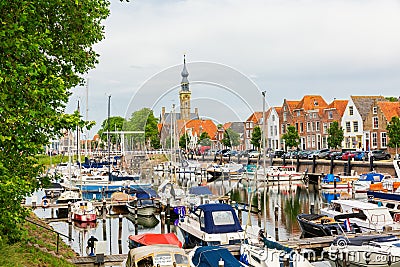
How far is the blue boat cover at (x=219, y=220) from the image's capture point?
2360 centimetres

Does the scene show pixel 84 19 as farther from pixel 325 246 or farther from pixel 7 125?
pixel 325 246

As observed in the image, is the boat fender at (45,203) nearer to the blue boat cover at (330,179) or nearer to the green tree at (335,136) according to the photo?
the blue boat cover at (330,179)

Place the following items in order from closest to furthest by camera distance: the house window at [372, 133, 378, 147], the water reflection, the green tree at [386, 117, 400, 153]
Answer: the water reflection → the green tree at [386, 117, 400, 153] → the house window at [372, 133, 378, 147]

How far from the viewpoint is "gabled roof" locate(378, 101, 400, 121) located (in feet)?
258

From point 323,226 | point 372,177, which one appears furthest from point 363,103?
point 323,226

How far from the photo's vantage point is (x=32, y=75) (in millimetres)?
11992

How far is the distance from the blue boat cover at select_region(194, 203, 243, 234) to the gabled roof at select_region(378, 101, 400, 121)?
6188cm

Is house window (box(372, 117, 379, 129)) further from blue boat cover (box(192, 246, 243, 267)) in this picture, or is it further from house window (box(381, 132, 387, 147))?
blue boat cover (box(192, 246, 243, 267))

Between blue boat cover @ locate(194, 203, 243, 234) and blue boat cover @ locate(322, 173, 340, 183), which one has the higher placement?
blue boat cover @ locate(194, 203, 243, 234)

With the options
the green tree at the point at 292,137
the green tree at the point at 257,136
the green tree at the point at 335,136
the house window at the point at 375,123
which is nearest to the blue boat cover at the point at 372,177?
the green tree at the point at 257,136

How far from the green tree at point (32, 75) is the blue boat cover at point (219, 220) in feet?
32.5

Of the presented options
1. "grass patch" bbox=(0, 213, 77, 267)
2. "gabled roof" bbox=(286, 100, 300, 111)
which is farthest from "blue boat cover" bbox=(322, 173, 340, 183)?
"gabled roof" bbox=(286, 100, 300, 111)

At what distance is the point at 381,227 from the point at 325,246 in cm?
705

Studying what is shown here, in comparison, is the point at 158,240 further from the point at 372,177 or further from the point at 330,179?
the point at 330,179
